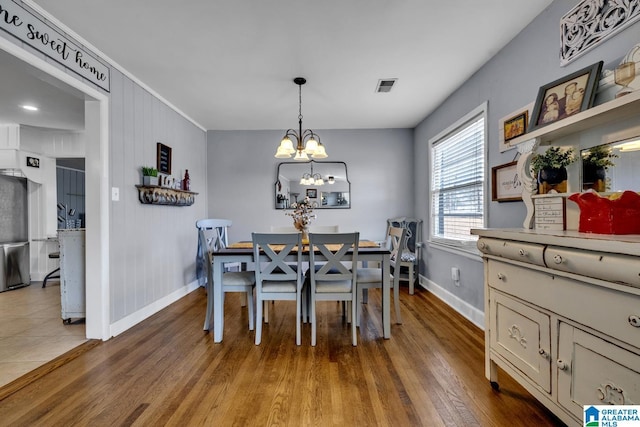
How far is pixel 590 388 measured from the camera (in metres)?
1.17

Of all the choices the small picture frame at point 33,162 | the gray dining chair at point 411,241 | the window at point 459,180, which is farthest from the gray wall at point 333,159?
the small picture frame at point 33,162

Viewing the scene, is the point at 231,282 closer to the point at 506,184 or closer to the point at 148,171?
the point at 148,171

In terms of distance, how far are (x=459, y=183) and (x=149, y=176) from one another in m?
3.49

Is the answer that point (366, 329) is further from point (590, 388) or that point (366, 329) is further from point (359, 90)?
point (359, 90)

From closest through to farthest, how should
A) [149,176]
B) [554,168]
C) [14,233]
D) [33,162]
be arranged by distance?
[554,168]
[149,176]
[14,233]
[33,162]

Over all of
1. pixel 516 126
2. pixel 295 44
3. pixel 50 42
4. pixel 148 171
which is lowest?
pixel 148 171

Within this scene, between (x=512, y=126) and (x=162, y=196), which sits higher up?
(x=512, y=126)

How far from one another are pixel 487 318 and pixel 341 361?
3.49 feet

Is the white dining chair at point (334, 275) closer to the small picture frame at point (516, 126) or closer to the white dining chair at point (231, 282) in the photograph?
the white dining chair at point (231, 282)

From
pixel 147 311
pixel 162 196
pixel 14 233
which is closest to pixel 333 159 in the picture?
pixel 162 196

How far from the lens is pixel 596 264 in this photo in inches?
43.3

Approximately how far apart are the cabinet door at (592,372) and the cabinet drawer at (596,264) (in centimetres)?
25
